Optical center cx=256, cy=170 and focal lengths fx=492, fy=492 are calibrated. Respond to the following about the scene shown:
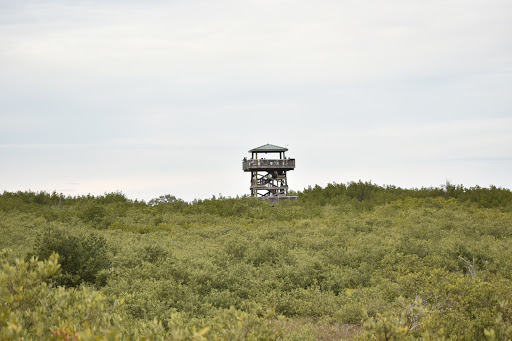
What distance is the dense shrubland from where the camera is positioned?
4.69 metres

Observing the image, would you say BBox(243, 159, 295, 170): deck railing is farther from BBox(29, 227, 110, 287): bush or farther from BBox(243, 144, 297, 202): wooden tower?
BBox(29, 227, 110, 287): bush

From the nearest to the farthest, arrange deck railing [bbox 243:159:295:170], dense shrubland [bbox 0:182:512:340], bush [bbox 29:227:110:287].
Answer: dense shrubland [bbox 0:182:512:340], bush [bbox 29:227:110:287], deck railing [bbox 243:159:295:170]

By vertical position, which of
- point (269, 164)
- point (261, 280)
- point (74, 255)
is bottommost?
point (261, 280)

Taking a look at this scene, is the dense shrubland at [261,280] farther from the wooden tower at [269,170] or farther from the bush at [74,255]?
the wooden tower at [269,170]

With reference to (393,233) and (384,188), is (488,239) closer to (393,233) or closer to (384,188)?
(393,233)

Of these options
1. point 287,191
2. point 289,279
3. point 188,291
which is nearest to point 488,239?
point 289,279

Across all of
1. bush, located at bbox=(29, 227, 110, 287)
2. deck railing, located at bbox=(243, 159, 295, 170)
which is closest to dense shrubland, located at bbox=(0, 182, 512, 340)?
bush, located at bbox=(29, 227, 110, 287)

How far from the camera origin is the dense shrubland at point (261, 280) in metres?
4.69

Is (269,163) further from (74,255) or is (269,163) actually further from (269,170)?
(74,255)

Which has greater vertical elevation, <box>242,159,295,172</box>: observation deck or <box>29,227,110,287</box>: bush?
<box>242,159,295,172</box>: observation deck

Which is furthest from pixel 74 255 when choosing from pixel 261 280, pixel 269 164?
pixel 269 164

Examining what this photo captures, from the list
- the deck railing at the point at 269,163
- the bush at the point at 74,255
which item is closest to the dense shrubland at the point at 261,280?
the bush at the point at 74,255

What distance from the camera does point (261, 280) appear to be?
36.2ft

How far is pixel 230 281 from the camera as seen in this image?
35.6 ft
